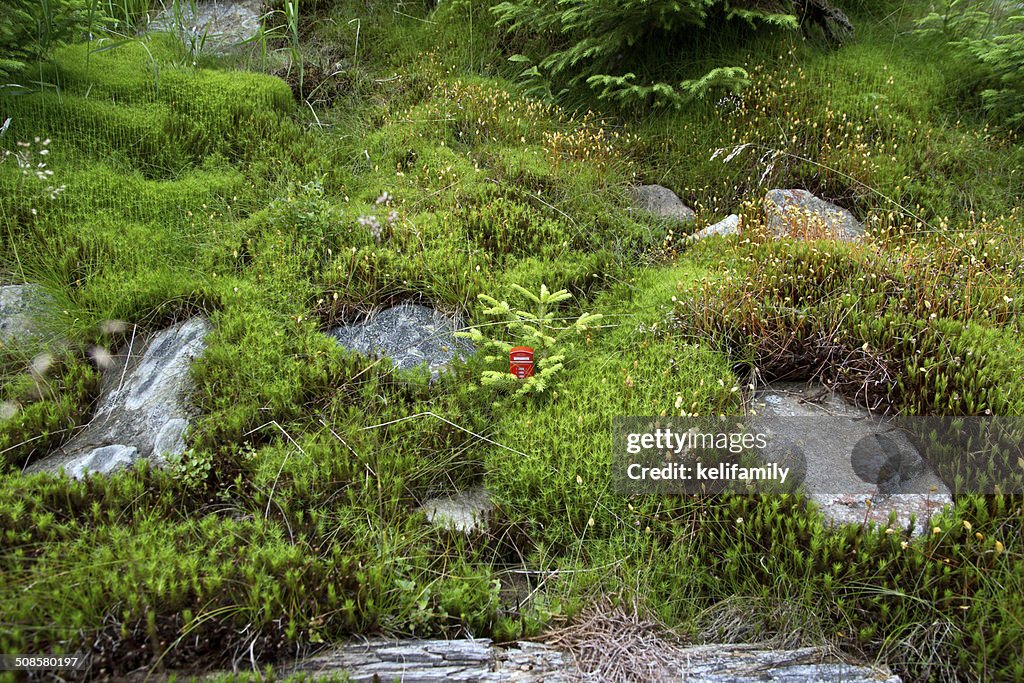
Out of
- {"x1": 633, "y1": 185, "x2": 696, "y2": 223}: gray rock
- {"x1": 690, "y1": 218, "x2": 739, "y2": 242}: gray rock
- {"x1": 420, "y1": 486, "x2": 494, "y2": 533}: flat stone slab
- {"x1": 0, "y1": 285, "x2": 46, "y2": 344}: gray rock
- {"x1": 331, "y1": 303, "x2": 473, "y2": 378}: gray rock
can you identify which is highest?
{"x1": 633, "y1": 185, "x2": 696, "y2": 223}: gray rock

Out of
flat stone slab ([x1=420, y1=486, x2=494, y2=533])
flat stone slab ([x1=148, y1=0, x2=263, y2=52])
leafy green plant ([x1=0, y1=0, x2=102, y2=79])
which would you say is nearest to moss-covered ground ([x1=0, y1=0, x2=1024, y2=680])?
flat stone slab ([x1=420, y1=486, x2=494, y2=533])

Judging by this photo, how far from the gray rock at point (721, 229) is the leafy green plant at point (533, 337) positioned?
5.30ft

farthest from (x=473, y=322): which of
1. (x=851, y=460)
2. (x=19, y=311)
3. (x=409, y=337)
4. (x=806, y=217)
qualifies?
(x=19, y=311)

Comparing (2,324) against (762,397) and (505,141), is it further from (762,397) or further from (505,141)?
(762,397)

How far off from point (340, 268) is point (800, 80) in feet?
19.0

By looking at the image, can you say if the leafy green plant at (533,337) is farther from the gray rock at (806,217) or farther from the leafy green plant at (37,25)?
the leafy green plant at (37,25)

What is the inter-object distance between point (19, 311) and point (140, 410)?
4.98 feet

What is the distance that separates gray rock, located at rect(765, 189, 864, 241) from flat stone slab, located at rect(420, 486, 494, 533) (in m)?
3.41

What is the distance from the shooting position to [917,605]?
10.4ft

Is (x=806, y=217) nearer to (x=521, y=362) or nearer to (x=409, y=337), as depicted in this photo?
(x=521, y=362)

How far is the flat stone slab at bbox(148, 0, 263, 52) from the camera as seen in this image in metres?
8.74

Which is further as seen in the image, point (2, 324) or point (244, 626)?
point (2, 324)

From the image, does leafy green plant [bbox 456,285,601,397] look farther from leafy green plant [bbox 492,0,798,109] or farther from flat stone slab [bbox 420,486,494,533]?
leafy green plant [bbox 492,0,798,109]

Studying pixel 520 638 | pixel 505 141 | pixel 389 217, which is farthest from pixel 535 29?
pixel 520 638
